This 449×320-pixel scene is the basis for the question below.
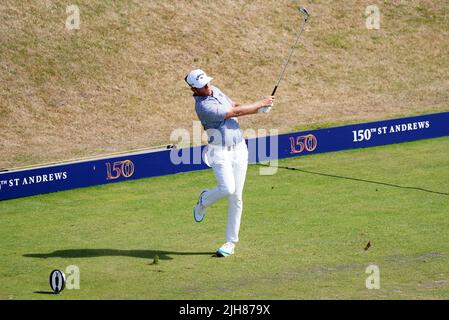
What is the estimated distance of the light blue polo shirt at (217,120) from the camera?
41.3ft

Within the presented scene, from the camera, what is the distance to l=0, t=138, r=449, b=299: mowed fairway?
1160 centimetres

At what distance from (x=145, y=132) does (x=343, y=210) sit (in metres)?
8.04

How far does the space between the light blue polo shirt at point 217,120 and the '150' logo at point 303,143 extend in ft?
21.5

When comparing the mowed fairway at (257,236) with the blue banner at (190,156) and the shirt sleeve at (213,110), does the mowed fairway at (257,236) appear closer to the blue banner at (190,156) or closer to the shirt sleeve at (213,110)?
the blue banner at (190,156)

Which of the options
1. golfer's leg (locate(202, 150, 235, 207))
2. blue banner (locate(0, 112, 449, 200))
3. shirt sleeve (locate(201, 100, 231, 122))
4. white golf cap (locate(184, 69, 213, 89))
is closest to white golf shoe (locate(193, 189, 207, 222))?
golfer's leg (locate(202, 150, 235, 207))

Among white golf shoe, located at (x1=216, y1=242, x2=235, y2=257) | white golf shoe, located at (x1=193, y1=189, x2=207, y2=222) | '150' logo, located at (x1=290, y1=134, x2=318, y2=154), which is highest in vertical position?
'150' logo, located at (x1=290, y1=134, x2=318, y2=154)

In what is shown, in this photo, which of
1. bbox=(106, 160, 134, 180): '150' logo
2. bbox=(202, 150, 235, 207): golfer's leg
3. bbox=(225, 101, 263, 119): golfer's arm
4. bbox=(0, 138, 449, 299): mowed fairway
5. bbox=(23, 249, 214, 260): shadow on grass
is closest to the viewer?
Result: bbox=(0, 138, 449, 299): mowed fairway

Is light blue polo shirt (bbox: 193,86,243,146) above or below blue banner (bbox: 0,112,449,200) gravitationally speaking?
below

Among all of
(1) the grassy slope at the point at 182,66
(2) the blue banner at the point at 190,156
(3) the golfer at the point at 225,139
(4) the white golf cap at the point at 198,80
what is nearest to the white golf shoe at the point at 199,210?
(3) the golfer at the point at 225,139

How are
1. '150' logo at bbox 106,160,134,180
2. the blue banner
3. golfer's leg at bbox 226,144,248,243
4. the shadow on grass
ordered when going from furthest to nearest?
'150' logo at bbox 106,160,134,180, the blue banner, the shadow on grass, golfer's leg at bbox 226,144,248,243

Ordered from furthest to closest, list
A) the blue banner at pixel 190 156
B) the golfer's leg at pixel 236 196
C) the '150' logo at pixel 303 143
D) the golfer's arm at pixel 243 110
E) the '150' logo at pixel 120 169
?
the '150' logo at pixel 303 143 < the '150' logo at pixel 120 169 < the blue banner at pixel 190 156 < the golfer's leg at pixel 236 196 < the golfer's arm at pixel 243 110

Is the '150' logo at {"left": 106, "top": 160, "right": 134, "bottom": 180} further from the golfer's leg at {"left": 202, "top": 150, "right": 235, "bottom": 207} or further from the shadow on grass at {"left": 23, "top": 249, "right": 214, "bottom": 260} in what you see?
the golfer's leg at {"left": 202, "top": 150, "right": 235, "bottom": 207}

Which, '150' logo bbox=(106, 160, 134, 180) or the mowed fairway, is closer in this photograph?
the mowed fairway

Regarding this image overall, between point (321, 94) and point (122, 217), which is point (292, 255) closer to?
point (122, 217)
